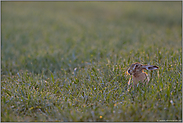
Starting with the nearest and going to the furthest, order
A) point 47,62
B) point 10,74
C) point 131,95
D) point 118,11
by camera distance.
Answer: point 131,95, point 10,74, point 47,62, point 118,11

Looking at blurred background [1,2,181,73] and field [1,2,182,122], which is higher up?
blurred background [1,2,181,73]

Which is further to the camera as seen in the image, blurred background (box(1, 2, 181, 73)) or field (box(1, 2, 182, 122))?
blurred background (box(1, 2, 181, 73))

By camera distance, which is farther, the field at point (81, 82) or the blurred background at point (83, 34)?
the blurred background at point (83, 34)

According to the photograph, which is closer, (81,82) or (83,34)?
(81,82)

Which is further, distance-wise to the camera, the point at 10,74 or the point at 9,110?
the point at 10,74

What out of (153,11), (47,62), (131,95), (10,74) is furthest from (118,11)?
(131,95)

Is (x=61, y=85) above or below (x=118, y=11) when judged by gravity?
below

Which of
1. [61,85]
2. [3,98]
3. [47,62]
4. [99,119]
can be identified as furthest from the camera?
[47,62]

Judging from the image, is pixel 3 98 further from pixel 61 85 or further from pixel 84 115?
pixel 84 115

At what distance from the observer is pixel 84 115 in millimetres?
3420

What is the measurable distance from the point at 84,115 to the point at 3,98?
180cm

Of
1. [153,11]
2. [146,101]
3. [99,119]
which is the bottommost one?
Result: [99,119]

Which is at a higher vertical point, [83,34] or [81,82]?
[83,34]

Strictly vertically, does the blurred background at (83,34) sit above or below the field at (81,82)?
above
